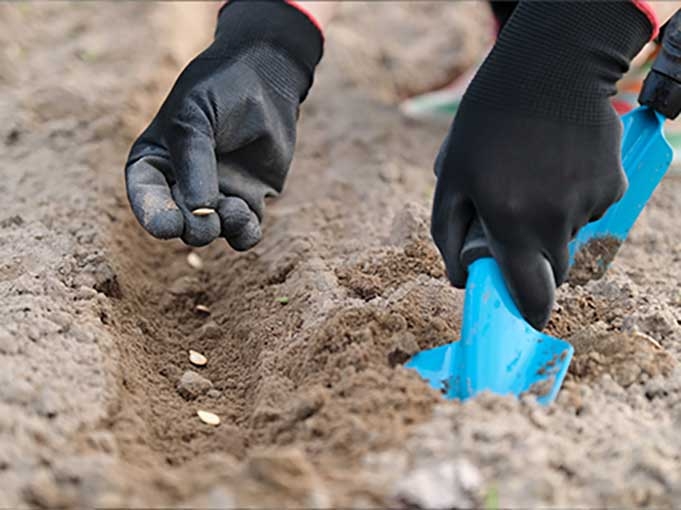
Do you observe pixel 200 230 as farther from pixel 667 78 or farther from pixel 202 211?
pixel 667 78

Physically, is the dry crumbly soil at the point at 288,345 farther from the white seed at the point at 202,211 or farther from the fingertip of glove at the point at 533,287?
the white seed at the point at 202,211

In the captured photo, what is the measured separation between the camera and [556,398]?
1455mm

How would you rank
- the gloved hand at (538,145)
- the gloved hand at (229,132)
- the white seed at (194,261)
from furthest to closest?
the white seed at (194,261) < the gloved hand at (229,132) < the gloved hand at (538,145)

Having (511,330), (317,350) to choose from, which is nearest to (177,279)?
(317,350)

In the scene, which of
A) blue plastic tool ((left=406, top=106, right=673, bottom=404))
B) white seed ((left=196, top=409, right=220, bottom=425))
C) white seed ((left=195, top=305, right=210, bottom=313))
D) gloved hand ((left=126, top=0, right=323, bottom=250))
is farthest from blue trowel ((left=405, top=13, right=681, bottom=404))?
white seed ((left=195, top=305, right=210, bottom=313))

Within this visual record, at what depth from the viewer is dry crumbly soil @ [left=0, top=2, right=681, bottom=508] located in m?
1.24

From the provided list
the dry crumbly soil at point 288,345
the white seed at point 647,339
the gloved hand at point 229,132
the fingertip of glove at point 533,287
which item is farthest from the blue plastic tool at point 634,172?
the gloved hand at point 229,132

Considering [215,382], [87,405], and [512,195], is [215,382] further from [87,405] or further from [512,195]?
[512,195]

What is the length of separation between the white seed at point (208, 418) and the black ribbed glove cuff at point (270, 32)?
2.45ft

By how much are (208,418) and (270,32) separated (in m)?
0.86

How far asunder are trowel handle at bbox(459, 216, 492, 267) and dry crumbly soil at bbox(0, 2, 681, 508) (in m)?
0.18

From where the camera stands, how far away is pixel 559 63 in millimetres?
1481

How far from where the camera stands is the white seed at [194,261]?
2217 millimetres

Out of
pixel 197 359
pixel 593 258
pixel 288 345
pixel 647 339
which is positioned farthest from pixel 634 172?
pixel 197 359
